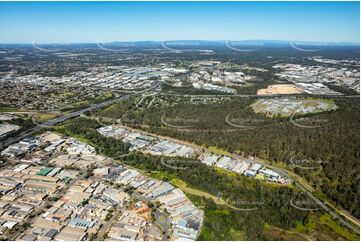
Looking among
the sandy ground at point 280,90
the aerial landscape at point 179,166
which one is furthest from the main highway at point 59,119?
the sandy ground at point 280,90

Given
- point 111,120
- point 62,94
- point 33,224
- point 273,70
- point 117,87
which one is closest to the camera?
point 33,224

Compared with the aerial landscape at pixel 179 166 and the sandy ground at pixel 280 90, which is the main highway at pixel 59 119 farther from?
the sandy ground at pixel 280 90

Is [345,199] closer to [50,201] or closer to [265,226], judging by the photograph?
[265,226]

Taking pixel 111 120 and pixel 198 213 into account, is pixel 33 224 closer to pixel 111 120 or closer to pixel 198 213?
pixel 198 213

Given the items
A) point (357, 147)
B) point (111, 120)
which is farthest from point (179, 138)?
point (357, 147)

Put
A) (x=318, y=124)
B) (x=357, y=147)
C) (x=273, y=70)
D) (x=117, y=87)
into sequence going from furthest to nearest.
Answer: (x=273, y=70) → (x=117, y=87) → (x=318, y=124) → (x=357, y=147)

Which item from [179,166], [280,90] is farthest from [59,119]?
[280,90]

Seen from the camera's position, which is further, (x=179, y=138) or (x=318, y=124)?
(x=318, y=124)
